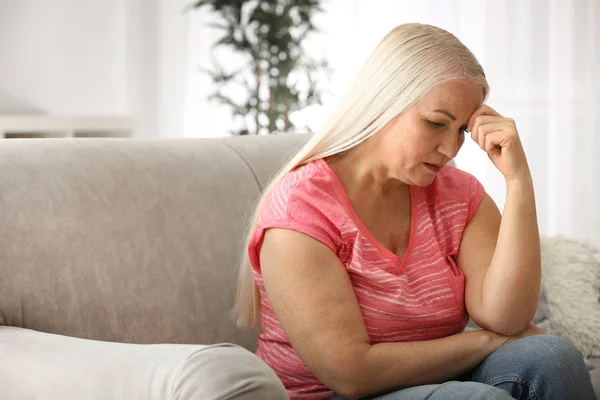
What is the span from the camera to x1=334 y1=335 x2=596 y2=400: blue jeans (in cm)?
133

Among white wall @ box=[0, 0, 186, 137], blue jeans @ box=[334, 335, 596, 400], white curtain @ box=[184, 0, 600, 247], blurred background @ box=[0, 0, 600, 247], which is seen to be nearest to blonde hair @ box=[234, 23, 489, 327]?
blue jeans @ box=[334, 335, 596, 400]

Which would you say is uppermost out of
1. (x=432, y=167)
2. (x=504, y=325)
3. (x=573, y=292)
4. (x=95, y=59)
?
(x=432, y=167)

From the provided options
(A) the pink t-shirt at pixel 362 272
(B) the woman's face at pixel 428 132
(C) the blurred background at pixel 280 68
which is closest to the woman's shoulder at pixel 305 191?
(A) the pink t-shirt at pixel 362 272

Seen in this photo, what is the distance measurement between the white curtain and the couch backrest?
188 centimetres

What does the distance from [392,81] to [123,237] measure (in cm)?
56

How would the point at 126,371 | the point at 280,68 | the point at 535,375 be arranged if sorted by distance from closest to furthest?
the point at 126,371 → the point at 535,375 → the point at 280,68

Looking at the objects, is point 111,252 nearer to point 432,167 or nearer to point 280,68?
point 432,167

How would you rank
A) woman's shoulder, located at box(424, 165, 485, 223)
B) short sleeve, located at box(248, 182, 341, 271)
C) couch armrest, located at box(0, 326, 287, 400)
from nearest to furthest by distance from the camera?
1. couch armrest, located at box(0, 326, 287, 400)
2. short sleeve, located at box(248, 182, 341, 271)
3. woman's shoulder, located at box(424, 165, 485, 223)

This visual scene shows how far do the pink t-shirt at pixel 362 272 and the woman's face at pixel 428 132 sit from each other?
0.11m

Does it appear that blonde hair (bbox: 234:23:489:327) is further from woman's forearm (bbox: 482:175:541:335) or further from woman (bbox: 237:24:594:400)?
woman's forearm (bbox: 482:175:541:335)

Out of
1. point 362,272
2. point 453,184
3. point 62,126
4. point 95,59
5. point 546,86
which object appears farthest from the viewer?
point 95,59

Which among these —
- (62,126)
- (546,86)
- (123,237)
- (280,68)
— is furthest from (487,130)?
(62,126)

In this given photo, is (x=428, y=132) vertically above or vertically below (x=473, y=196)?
above

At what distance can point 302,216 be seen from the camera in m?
1.43
